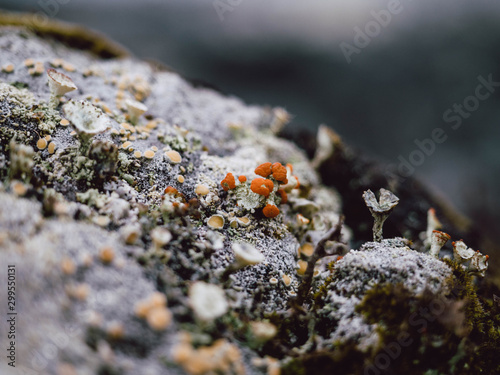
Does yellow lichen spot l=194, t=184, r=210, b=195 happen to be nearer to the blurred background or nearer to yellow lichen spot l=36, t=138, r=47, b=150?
yellow lichen spot l=36, t=138, r=47, b=150

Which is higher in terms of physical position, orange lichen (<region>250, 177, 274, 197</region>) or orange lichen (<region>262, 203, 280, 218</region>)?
orange lichen (<region>250, 177, 274, 197</region>)

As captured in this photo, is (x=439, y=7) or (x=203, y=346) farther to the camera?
(x=439, y=7)

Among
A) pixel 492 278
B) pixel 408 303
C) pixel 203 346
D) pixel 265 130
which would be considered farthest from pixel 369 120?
pixel 203 346

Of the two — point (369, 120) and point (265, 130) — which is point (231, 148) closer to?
point (265, 130)

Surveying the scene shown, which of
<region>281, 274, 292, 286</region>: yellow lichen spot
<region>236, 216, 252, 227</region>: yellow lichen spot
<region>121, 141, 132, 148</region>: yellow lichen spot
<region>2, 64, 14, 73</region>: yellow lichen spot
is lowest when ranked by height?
<region>2, 64, 14, 73</region>: yellow lichen spot

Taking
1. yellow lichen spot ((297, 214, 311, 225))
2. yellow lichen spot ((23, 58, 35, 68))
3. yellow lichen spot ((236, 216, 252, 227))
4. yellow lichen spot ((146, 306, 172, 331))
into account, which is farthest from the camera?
yellow lichen spot ((23, 58, 35, 68))

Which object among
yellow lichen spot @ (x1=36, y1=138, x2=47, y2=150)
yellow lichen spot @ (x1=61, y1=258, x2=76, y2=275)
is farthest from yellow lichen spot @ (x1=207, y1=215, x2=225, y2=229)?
yellow lichen spot @ (x1=36, y1=138, x2=47, y2=150)

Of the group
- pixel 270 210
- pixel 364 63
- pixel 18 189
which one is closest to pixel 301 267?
pixel 270 210
